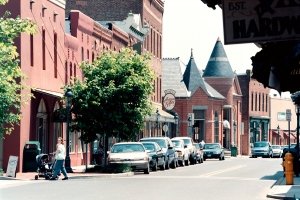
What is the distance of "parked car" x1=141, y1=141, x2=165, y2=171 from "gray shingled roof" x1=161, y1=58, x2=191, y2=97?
44.8 meters

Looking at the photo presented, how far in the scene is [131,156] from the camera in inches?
1576

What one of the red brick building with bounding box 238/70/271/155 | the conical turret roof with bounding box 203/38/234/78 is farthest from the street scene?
the red brick building with bounding box 238/70/271/155

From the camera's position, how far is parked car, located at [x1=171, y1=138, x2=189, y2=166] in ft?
176

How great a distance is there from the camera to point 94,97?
4159cm

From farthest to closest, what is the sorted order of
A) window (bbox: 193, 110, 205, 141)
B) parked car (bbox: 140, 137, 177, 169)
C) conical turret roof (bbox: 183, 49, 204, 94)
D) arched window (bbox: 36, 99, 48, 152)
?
conical turret roof (bbox: 183, 49, 204, 94)
window (bbox: 193, 110, 205, 141)
parked car (bbox: 140, 137, 177, 169)
arched window (bbox: 36, 99, 48, 152)

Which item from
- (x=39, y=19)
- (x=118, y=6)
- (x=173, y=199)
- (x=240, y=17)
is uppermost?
(x=118, y=6)

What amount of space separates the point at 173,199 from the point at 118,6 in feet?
154

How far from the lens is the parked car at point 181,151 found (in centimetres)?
5366

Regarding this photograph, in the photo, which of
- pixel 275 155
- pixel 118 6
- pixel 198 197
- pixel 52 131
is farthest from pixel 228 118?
pixel 198 197

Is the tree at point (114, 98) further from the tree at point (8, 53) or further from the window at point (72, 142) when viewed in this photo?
the tree at point (8, 53)

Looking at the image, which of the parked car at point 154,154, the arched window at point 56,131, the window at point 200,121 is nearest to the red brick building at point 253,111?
the window at point 200,121

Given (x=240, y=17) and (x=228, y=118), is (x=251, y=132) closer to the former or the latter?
(x=228, y=118)

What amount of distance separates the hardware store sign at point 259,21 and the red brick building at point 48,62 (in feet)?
103

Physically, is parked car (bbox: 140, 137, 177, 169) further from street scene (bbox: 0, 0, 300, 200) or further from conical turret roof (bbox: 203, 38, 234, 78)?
conical turret roof (bbox: 203, 38, 234, 78)
